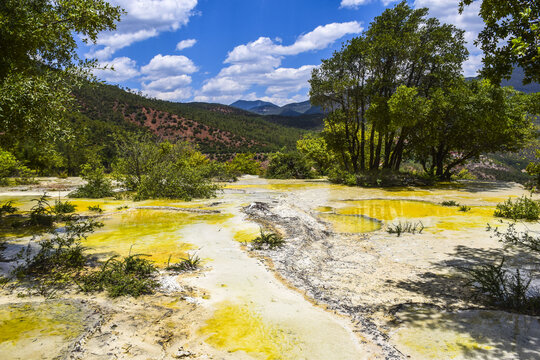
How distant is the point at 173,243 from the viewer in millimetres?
6691

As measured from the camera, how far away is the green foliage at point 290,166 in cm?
3017

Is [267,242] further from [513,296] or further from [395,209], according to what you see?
[395,209]

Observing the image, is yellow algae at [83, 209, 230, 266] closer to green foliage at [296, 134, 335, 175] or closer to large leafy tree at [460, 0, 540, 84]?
large leafy tree at [460, 0, 540, 84]

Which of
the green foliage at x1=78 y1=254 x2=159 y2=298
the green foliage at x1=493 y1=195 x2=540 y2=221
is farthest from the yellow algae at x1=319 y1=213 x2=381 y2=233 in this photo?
the green foliage at x1=78 y1=254 x2=159 y2=298

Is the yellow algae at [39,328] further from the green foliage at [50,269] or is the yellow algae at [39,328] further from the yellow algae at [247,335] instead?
the yellow algae at [247,335]

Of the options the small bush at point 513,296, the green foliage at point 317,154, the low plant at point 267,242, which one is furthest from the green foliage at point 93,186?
the green foliage at point 317,154

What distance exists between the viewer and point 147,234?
7520 millimetres

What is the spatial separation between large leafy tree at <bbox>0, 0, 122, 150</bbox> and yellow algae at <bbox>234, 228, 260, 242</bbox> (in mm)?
4298

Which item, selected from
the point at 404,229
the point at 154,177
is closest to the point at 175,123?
the point at 154,177

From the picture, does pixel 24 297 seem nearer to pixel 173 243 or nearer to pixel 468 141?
pixel 173 243

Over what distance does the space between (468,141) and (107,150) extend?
2152 inches

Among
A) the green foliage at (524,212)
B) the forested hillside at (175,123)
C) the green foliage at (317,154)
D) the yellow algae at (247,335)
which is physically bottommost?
the yellow algae at (247,335)

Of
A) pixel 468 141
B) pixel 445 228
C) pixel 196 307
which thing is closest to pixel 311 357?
pixel 196 307

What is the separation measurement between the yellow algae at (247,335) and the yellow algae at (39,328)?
4.48ft
